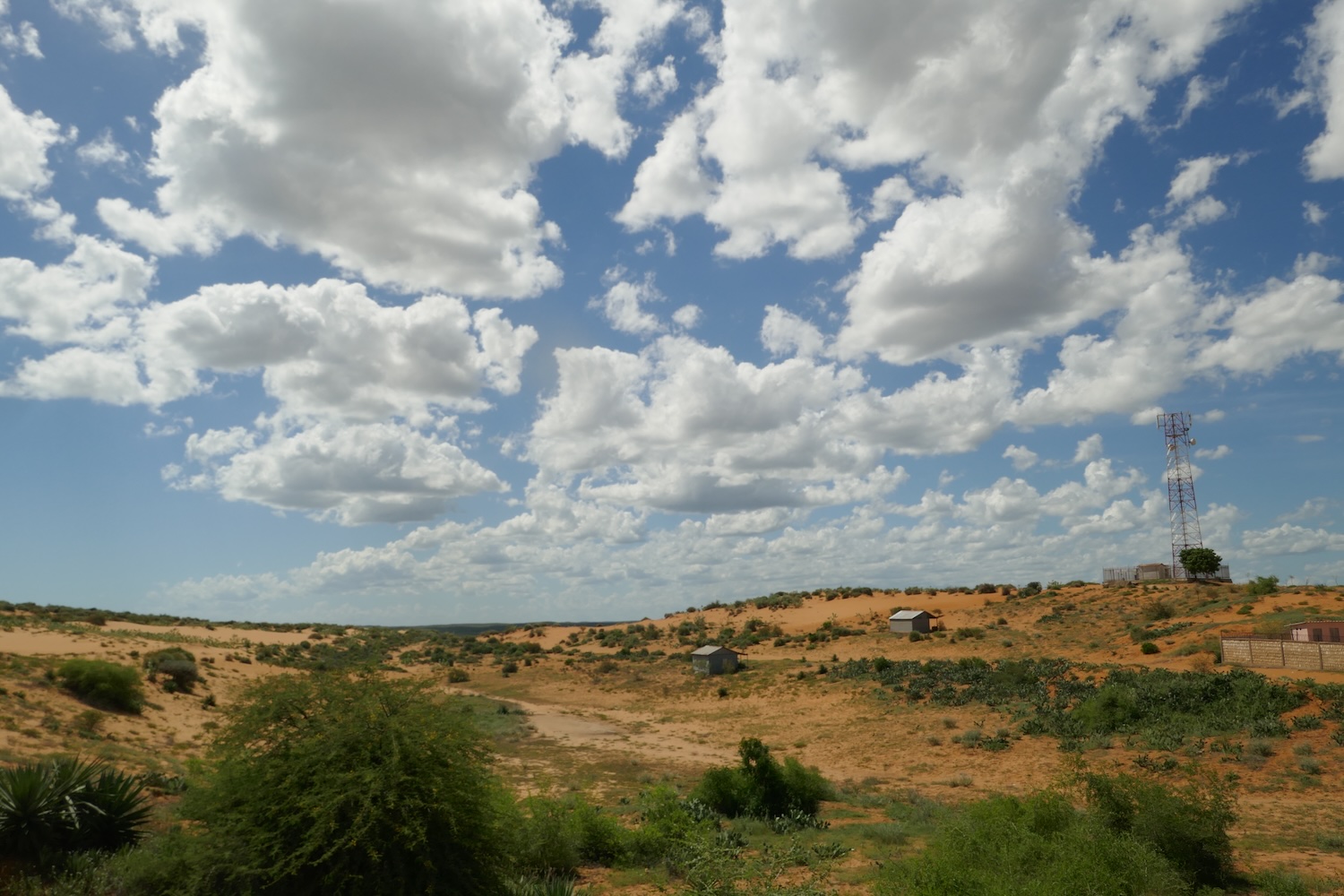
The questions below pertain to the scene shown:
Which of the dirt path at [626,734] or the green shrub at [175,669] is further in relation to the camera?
the green shrub at [175,669]

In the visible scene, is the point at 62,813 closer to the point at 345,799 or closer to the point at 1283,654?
the point at 345,799

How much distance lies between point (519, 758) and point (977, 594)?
68.3 meters

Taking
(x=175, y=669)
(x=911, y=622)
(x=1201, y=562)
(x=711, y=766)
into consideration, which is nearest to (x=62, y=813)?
(x=711, y=766)

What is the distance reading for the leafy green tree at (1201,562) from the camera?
69.4 metres

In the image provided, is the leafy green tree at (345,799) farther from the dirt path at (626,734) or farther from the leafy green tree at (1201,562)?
the leafy green tree at (1201,562)

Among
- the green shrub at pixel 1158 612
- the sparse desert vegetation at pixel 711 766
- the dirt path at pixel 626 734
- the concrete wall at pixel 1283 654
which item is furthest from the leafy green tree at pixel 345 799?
the green shrub at pixel 1158 612

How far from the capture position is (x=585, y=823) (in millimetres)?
15625

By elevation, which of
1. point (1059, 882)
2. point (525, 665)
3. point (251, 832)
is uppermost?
point (251, 832)

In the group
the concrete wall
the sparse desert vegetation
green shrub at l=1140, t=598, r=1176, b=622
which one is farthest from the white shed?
the concrete wall

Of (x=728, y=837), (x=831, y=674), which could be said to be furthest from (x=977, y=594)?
(x=728, y=837)

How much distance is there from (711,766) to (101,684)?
76.2 ft

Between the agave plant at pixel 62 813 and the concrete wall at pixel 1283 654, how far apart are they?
43875 mm

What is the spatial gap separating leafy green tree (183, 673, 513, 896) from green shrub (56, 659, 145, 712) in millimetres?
23500

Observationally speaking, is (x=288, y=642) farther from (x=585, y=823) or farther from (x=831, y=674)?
(x=585, y=823)
